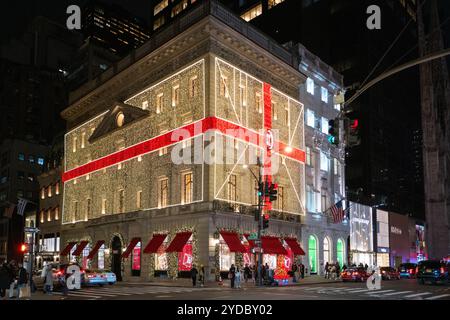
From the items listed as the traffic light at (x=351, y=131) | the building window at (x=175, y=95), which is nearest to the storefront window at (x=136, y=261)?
the building window at (x=175, y=95)

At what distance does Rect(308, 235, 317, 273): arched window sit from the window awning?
7699 millimetres

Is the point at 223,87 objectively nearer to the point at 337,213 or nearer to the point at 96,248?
the point at 337,213

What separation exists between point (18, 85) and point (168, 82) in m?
87.8

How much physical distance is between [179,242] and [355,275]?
52.3 ft

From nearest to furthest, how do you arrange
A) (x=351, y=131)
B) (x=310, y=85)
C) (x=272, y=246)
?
(x=351, y=131) → (x=272, y=246) → (x=310, y=85)

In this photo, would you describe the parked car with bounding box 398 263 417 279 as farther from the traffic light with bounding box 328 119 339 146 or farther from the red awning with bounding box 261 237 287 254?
the traffic light with bounding box 328 119 339 146

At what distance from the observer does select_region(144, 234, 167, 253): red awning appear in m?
42.6

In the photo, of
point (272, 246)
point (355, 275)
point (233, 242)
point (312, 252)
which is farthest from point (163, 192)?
point (355, 275)

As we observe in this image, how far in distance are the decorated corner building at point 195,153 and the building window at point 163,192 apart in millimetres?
93

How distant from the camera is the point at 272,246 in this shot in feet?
142

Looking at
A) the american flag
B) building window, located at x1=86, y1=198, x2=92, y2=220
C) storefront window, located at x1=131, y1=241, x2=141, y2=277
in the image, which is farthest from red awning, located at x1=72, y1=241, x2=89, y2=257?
the american flag

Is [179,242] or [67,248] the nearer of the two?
[179,242]

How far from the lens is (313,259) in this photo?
51.5 metres

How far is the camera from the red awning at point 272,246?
4231 cm
